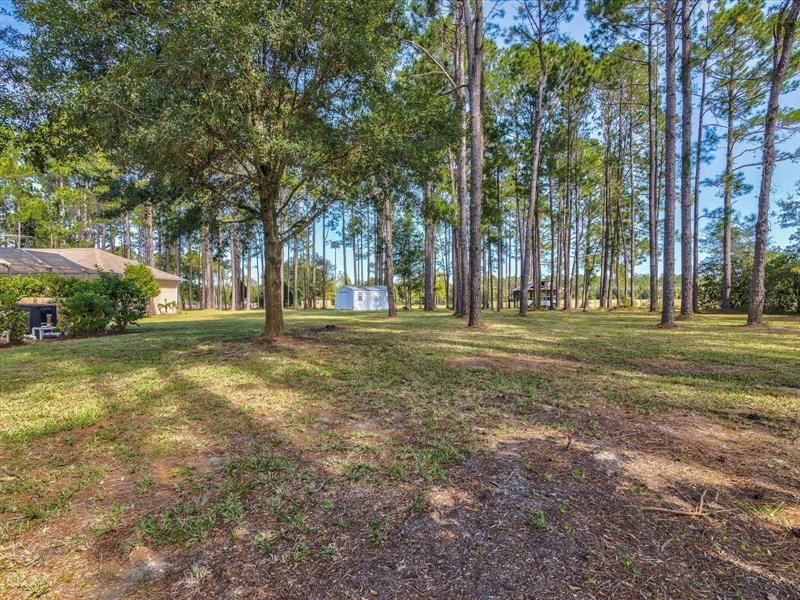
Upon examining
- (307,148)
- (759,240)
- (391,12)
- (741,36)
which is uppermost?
(741,36)

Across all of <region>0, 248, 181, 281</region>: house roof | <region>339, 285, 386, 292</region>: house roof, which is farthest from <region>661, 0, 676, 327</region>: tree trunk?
<region>339, 285, 386, 292</region>: house roof

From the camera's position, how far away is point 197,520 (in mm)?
2012

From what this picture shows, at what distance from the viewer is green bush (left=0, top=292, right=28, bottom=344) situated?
28.1 feet

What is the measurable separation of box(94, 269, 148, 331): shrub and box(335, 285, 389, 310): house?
67.2ft

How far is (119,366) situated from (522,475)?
623 centimetres

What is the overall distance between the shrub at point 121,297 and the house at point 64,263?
355cm

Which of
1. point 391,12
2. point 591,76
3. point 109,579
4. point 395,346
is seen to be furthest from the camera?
point 591,76

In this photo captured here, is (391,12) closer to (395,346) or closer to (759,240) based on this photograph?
(395,346)

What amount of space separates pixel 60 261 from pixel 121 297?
34.3ft

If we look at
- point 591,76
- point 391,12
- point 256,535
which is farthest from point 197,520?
point 591,76

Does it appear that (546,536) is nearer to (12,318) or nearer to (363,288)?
(12,318)

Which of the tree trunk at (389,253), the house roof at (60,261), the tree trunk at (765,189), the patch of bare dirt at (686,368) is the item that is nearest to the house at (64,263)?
the house roof at (60,261)

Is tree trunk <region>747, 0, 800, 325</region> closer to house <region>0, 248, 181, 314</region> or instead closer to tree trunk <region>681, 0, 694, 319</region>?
tree trunk <region>681, 0, 694, 319</region>

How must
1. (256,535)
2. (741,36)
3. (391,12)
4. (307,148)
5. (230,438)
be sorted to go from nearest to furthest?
(256,535)
(230,438)
(307,148)
(391,12)
(741,36)
